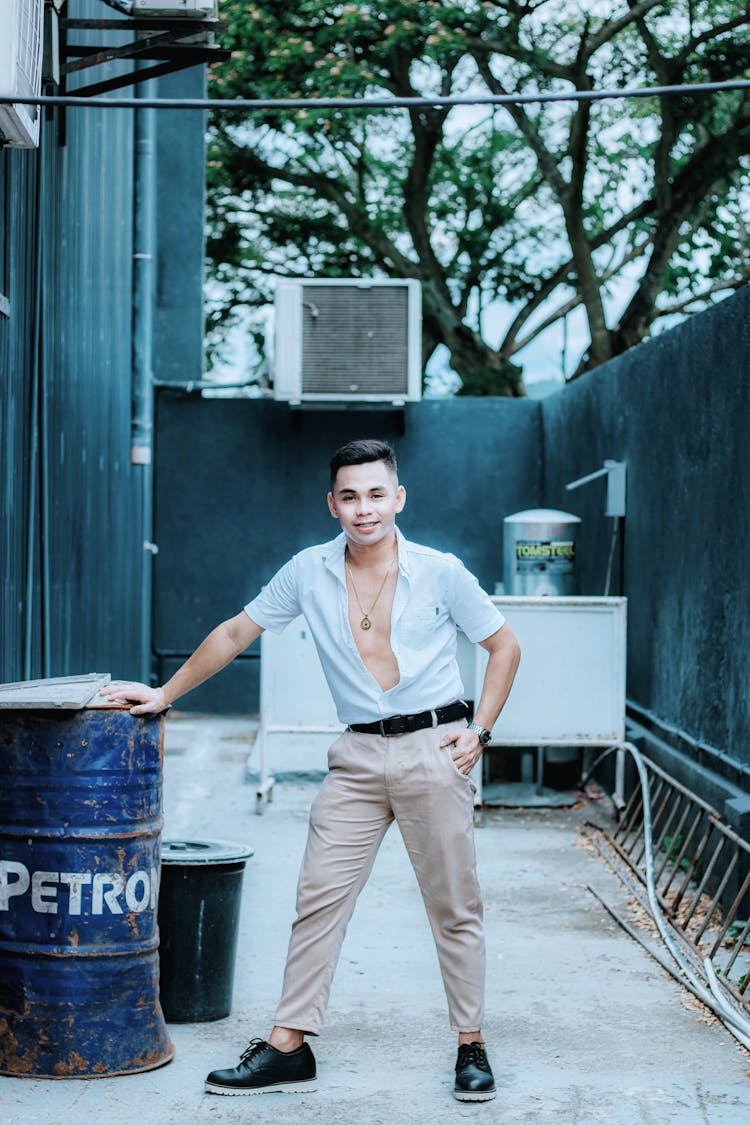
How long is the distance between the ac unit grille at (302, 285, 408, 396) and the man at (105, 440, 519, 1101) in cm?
917

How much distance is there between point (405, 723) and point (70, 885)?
3.60ft

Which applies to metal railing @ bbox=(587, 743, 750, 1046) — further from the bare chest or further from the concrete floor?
the bare chest

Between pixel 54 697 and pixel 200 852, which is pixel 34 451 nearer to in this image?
pixel 200 852

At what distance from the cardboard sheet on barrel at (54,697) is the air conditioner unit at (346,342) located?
358 inches

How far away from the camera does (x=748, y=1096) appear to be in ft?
14.6

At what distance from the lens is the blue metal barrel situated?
4.45m

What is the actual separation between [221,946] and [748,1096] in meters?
1.81

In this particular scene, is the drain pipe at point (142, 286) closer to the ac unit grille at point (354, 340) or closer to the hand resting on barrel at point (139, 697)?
the ac unit grille at point (354, 340)

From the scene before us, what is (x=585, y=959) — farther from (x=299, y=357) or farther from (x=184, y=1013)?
(x=299, y=357)

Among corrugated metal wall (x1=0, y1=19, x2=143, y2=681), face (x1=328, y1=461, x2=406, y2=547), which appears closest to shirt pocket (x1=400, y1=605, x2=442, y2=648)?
face (x1=328, y1=461, x2=406, y2=547)

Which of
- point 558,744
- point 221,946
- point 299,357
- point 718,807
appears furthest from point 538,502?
point 221,946

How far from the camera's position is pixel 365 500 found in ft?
14.9

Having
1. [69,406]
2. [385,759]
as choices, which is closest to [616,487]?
[69,406]

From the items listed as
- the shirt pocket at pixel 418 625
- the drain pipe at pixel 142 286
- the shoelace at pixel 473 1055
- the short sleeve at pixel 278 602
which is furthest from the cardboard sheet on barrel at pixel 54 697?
the drain pipe at pixel 142 286
